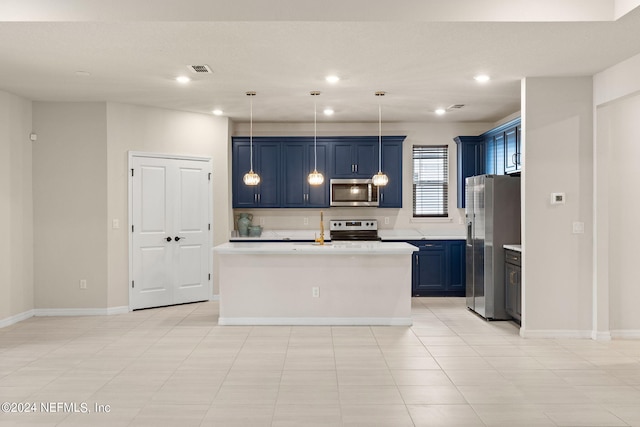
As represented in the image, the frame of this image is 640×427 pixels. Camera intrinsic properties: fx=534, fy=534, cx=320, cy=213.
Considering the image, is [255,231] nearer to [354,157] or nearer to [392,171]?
[354,157]

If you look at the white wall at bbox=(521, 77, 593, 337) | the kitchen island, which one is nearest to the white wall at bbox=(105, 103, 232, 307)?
the kitchen island

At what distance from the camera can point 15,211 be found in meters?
6.23

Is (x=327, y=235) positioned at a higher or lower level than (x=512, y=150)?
lower

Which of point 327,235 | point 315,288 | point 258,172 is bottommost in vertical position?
point 315,288

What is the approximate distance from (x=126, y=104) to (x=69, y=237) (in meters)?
1.80

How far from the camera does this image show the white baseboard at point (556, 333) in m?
5.38

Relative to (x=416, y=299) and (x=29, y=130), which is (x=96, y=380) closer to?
(x=29, y=130)

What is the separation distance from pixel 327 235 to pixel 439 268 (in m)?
1.74

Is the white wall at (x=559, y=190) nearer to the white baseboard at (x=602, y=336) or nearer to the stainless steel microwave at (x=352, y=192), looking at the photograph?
the white baseboard at (x=602, y=336)

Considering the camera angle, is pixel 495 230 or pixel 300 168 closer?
pixel 495 230

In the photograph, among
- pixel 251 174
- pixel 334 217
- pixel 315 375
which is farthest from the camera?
pixel 334 217

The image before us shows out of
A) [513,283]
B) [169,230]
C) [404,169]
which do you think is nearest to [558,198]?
[513,283]

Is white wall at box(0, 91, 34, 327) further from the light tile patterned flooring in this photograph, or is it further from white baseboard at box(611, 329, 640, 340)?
white baseboard at box(611, 329, 640, 340)

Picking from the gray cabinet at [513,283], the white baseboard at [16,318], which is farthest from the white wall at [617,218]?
the white baseboard at [16,318]
